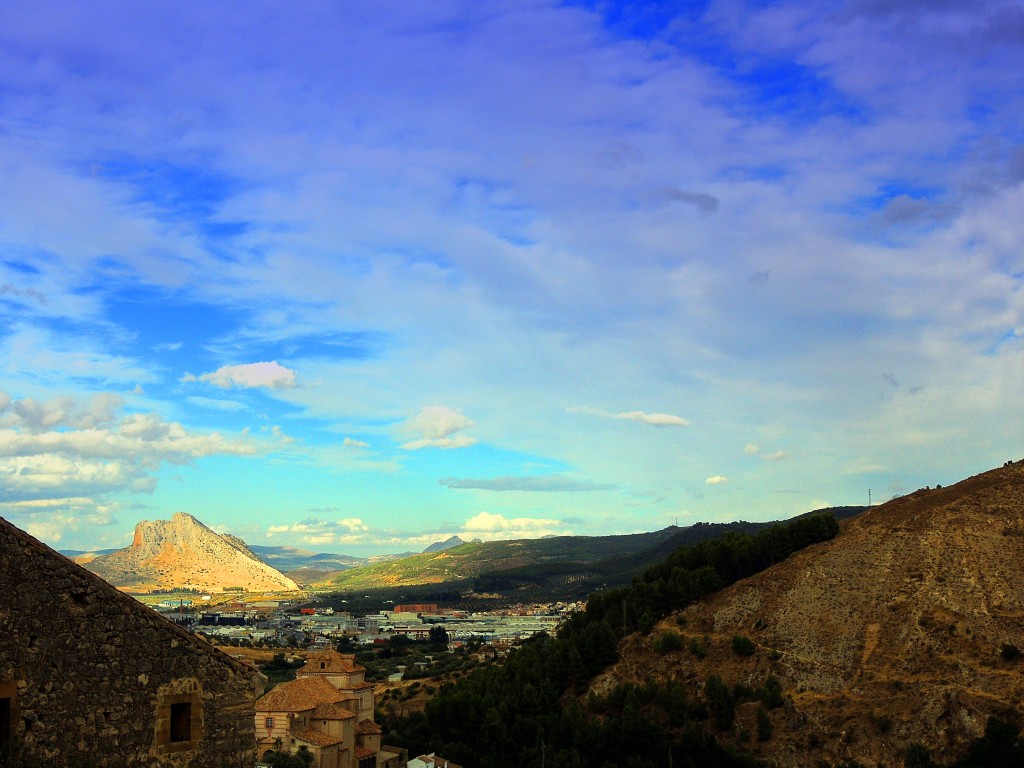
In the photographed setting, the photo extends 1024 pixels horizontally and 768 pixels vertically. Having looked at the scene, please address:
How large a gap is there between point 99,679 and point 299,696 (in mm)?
40884

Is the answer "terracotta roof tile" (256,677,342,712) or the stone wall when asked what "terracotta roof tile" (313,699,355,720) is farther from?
the stone wall

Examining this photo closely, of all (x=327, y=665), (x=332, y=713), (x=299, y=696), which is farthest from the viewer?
(x=327, y=665)

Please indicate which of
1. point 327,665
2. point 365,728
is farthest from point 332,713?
point 327,665

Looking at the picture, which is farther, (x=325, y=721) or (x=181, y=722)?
(x=325, y=721)

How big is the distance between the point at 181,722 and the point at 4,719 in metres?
2.05

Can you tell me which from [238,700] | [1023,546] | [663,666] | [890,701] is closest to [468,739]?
[663,666]

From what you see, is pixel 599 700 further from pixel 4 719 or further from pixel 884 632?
pixel 4 719

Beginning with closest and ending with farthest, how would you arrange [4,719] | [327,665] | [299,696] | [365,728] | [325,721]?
[4,719] → [325,721] → [299,696] → [365,728] → [327,665]

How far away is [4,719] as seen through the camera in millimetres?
9812

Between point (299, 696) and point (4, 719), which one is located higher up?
point (4, 719)

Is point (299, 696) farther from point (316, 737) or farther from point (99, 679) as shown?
point (99, 679)

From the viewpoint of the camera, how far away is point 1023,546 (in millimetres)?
57906

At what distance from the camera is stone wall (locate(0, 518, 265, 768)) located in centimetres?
998

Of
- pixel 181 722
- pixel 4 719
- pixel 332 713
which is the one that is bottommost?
pixel 332 713
